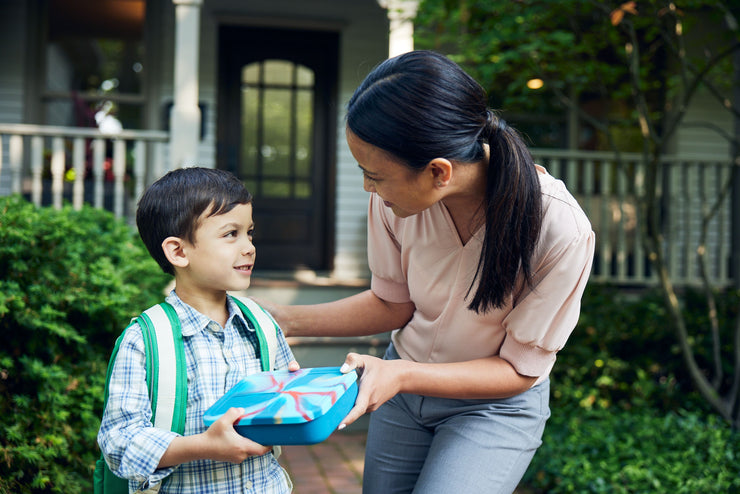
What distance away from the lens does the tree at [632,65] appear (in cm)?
488

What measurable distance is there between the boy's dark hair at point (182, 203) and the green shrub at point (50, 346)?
0.99 meters

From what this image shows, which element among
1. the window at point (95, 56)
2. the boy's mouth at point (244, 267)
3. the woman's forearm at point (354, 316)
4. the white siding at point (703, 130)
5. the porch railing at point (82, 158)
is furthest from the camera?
the white siding at point (703, 130)

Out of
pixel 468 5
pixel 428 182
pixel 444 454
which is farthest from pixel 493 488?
pixel 468 5

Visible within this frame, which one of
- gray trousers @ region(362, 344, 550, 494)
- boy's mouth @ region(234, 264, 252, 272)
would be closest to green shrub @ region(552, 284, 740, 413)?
gray trousers @ region(362, 344, 550, 494)

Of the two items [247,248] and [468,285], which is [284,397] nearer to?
[247,248]

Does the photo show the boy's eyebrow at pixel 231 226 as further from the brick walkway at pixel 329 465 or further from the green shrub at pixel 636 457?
the green shrub at pixel 636 457

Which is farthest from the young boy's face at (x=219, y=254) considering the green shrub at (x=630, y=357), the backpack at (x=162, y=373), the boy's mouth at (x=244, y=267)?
the green shrub at (x=630, y=357)

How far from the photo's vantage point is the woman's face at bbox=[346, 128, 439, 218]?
1654 mm

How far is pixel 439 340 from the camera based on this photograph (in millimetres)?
1953

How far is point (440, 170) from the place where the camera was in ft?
5.46

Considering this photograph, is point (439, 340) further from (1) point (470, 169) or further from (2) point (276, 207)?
(2) point (276, 207)

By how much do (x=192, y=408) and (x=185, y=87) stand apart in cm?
487

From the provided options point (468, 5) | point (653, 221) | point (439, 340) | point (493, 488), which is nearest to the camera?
point (493, 488)

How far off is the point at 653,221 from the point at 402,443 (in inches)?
148
